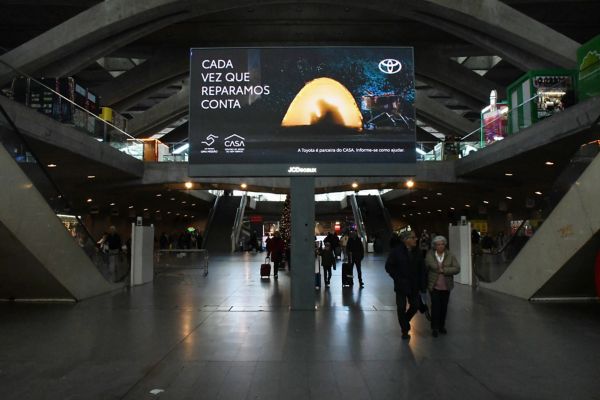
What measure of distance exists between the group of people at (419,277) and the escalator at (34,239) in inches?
273

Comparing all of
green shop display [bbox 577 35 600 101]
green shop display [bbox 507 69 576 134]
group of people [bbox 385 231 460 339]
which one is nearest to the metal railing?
green shop display [bbox 507 69 576 134]

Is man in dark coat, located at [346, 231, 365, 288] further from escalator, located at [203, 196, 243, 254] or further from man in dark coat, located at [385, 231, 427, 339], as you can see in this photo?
escalator, located at [203, 196, 243, 254]

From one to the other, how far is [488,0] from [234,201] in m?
26.5

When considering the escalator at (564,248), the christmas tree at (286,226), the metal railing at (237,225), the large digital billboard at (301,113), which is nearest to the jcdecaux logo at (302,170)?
the large digital billboard at (301,113)

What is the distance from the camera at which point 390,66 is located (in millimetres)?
10234

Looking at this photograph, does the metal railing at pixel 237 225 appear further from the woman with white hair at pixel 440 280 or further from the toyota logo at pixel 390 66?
the woman with white hair at pixel 440 280

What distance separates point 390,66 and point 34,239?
25.7 ft

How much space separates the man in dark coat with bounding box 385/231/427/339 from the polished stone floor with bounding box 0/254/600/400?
36 centimetres

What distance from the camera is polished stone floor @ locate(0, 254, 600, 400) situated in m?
5.08

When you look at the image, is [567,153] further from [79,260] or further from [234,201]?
[234,201]

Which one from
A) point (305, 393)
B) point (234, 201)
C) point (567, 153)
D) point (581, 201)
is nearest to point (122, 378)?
Answer: point (305, 393)

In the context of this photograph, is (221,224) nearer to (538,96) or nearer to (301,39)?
(301,39)

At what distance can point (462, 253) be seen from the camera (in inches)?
619

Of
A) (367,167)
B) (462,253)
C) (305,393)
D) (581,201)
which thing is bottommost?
(305,393)
